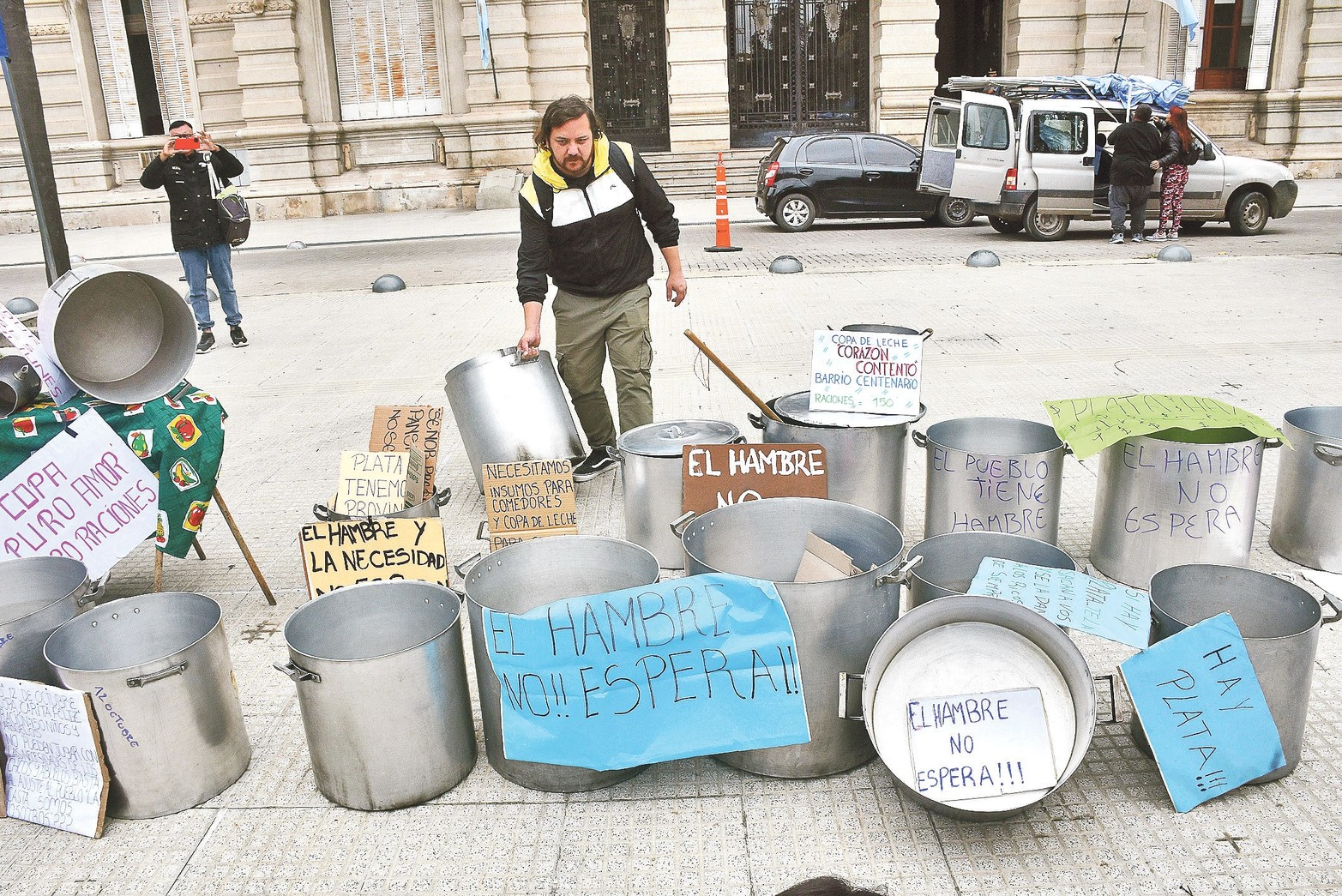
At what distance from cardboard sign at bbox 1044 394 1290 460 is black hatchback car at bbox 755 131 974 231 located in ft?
40.1

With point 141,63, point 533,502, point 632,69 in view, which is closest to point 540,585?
point 533,502

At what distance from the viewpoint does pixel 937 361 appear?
7012mm

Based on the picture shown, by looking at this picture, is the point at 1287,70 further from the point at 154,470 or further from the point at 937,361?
the point at 154,470

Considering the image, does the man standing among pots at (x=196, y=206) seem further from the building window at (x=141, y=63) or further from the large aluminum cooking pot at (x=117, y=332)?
the building window at (x=141, y=63)

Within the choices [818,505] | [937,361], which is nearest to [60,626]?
[818,505]

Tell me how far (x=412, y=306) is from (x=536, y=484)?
21.6ft

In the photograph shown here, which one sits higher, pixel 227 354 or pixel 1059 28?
pixel 1059 28

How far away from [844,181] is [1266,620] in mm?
13447

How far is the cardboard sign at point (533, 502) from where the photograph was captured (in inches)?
150

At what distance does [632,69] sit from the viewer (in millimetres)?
21922

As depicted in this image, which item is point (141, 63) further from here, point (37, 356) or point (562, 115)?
point (37, 356)

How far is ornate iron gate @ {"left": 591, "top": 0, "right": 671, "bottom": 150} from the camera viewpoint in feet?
71.4

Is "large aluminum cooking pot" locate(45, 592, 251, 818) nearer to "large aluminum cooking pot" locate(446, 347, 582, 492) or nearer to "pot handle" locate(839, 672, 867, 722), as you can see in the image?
"pot handle" locate(839, 672, 867, 722)

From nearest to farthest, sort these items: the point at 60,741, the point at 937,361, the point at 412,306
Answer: the point at 60,741, the point at 937,361, the point at 412,306
